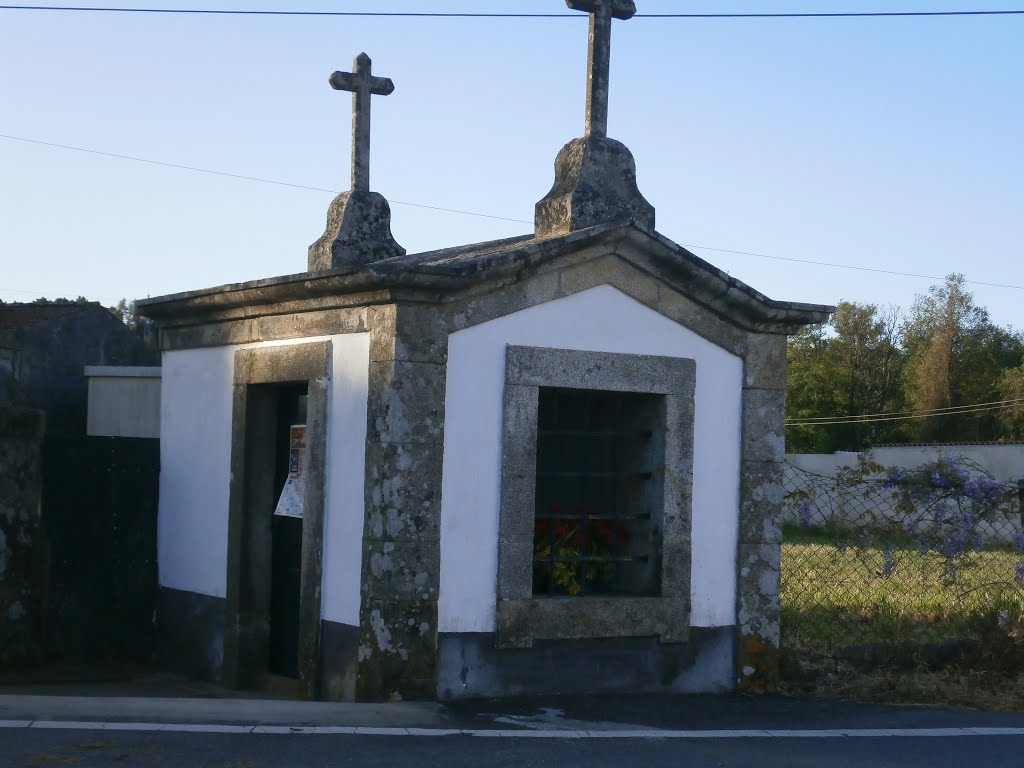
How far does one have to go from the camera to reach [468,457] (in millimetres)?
7598

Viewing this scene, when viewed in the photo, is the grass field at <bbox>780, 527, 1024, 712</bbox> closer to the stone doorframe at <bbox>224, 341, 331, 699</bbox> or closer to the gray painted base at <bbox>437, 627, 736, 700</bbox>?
the gray painted base at <bbox>437, 627, 736, 700</bbox>

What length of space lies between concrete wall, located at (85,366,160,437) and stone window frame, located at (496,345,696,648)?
15.3 ft

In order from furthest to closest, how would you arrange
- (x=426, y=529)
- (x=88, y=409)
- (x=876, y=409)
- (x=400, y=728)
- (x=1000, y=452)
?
1. (x=876, y=409)
2. (x=1000, y=452)
3. (x=88, y=409)
4. (x=426, y=529)
5. (x=400, y=728)

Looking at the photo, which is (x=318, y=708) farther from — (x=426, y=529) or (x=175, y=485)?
(x=175, y=485)

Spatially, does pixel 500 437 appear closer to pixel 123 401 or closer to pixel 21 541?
pixel 21 541

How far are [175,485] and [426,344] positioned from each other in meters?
3.07

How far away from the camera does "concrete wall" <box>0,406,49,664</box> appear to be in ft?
29.3

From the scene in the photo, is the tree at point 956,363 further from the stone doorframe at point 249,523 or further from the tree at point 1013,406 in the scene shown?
the stone doorframe at point 249,523

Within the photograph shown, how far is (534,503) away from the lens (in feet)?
25.7

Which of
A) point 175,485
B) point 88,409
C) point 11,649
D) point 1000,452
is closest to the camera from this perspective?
point 11,649

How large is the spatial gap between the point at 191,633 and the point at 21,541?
1.33 m

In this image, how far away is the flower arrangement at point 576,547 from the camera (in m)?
8.22

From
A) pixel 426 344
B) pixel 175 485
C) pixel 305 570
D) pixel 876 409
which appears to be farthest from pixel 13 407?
pixel 876 409

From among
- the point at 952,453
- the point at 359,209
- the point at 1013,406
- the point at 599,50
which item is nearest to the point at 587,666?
the point at 359,209
